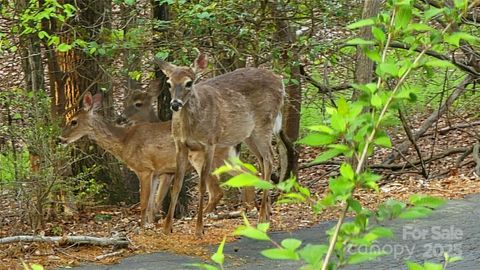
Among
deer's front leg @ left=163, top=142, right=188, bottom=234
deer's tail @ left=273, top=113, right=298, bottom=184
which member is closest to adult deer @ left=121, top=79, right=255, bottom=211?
deer's tail @ left=273, top=113, right=298, bottom=184

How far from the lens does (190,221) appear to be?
34.2 ft

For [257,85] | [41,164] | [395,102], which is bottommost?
[41,164]

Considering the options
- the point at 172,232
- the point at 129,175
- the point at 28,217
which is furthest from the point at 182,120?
the point at 129,175

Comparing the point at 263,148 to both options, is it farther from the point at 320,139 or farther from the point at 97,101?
the point at 320,139

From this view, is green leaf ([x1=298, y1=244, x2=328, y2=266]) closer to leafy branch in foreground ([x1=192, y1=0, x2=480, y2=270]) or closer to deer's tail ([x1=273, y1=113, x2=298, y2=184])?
leafy branch in foreground ([x1=192, y1=0, x2=480, y2=270])

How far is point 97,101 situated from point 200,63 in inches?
104

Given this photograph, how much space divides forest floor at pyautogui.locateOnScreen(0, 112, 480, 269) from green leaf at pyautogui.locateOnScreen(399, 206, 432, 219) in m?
3.90

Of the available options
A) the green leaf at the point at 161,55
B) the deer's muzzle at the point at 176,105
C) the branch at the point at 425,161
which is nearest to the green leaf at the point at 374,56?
the deer's muzzle at the point at 176,105

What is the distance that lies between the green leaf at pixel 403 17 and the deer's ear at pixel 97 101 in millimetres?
9266

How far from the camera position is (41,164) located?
9.30 meters

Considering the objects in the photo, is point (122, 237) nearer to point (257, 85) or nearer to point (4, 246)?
point (4, 246)

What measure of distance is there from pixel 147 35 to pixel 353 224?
8513 millimetres

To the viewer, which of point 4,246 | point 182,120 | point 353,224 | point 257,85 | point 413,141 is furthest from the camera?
point 413,141

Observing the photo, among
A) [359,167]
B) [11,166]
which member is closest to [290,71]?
[11,166]
